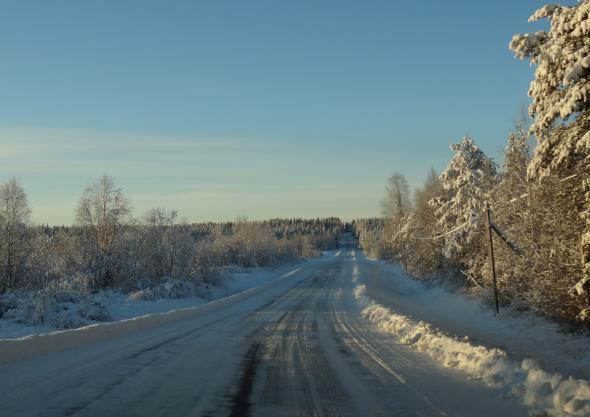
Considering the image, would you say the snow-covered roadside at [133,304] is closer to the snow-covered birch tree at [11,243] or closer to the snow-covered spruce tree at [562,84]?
the snow-covered birch tree at [11,243]

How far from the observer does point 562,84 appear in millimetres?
10883

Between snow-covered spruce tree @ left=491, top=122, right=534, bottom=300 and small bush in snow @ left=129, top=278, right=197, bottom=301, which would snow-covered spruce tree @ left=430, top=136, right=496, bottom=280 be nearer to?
snow-covered spruce tree @ left=491, top=122, right=534, bottom=300

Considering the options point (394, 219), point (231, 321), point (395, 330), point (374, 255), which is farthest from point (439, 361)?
point (374, 255)

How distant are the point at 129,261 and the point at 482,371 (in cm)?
3149

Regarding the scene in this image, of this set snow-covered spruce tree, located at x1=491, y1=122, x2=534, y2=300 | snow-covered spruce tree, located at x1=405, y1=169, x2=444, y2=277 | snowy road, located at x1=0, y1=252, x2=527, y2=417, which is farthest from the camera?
snow-covered spruce tree, located at x1=405, y1=169, x2=444, y2=277

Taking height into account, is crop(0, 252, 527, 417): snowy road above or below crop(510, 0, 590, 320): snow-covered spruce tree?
below

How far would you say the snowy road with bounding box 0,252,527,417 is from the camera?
23.7 ft

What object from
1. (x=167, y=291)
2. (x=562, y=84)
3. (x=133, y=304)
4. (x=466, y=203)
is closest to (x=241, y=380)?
(x=562, y=84)

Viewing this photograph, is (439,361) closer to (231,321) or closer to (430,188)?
(231,321)

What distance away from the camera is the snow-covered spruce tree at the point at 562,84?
9.66m

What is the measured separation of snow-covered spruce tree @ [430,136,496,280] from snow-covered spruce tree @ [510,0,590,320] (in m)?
17.6

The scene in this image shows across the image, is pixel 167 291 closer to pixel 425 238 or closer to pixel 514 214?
pixel 425 238

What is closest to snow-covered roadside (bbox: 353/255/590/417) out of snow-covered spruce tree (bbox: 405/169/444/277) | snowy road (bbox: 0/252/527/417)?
snowy road (bbox: 0/252/527/417)

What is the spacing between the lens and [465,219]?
31922 millimetres
